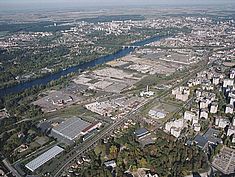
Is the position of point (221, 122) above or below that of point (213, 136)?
above

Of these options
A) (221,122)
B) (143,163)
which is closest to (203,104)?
(221,122)

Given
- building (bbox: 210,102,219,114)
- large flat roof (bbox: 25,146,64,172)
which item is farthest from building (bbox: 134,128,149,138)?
building (bbox: 210,102,219,114)

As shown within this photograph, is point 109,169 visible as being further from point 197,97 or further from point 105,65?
point 105,65

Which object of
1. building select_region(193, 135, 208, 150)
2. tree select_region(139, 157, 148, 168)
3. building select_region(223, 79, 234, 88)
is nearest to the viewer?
tree select_region(139, 157, 148, 168)

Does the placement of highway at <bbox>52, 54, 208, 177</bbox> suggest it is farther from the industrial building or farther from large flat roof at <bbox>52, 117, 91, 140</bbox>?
large flat roof at <bbox>52, 117, 91, 140</bbox>

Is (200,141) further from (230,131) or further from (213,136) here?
(230,131)

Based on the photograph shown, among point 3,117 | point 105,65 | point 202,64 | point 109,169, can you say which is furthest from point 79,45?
point 109,169
